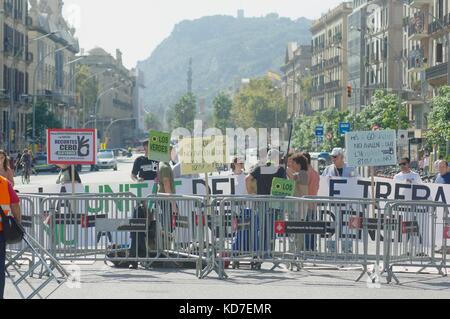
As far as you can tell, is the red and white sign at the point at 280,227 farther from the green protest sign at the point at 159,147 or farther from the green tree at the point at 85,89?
the green tree at the point at 85,89

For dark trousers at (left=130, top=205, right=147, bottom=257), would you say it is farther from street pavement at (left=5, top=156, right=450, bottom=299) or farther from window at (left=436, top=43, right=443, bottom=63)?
window at (left=436, top=43, right=443, bottom=63)

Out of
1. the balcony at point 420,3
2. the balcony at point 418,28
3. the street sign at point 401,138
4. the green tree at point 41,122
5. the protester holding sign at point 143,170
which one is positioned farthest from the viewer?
the green tree at point 41,122

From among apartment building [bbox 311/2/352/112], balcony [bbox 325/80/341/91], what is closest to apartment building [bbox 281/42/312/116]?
apartment building [bbox 311/2/352/112]

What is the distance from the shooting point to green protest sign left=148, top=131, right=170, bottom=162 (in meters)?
18.0

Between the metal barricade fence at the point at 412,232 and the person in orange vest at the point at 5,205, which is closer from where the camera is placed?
the person in orange vest at the point at 5,205

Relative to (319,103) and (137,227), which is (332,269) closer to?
(137,227)

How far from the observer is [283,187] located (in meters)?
16.9

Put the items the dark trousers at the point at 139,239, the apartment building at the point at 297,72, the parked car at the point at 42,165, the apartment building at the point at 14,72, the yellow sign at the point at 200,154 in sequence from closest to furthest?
the dark trousers at the point at 139,239 < the yellow sign at the point at 200,154 < the parked car at the point at 42,165 < the apartment building at the point at 14,72 < the apartment building at the point at 297,72

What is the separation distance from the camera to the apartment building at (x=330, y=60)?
138500mm

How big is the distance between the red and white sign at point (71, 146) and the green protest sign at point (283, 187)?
12.5 ft

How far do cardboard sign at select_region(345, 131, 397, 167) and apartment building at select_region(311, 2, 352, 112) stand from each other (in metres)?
115

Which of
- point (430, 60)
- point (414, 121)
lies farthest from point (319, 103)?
point (430, 60)

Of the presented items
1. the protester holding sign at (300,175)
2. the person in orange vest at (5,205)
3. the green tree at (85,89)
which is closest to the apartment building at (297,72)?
the green tree at (85,89)
